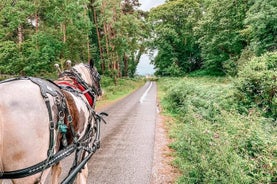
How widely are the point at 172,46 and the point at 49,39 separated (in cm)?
3694

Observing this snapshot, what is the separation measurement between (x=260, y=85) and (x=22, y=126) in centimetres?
693

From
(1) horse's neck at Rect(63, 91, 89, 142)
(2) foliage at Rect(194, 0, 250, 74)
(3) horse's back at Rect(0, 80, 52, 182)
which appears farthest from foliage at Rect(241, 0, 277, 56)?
(3) horse's back at Rect(0, 80, 52, 182)

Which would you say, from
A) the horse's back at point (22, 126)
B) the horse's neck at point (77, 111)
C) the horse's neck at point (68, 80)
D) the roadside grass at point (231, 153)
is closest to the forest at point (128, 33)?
the roadside grass at point (231, 153)

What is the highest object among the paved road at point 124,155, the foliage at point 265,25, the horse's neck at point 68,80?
the foliage at point 265,25

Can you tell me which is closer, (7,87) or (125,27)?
(7,87)

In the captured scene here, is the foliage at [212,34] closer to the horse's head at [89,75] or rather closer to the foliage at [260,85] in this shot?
the foliage at [260,85]

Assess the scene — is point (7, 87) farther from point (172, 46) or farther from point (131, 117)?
point (172, 46)

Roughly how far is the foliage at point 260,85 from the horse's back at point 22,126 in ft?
19.2

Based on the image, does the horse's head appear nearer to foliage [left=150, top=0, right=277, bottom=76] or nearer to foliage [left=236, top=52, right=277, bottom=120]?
foliage [left=236, top=52, right=277, bottom=120]

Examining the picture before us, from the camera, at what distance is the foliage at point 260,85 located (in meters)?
7.08

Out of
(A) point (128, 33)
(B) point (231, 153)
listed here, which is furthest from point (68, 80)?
(A) point (128, 33)

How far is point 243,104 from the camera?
789 centimetres

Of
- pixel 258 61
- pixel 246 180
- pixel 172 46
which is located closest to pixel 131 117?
pixel 258 61

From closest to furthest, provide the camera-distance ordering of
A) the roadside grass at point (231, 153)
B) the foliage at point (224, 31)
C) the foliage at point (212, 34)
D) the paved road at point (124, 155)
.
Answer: the roadside grass at point (231, 153), the paved road at point (124, 155), the foliage at point (212, 34), the foliage at point (224, 31)
